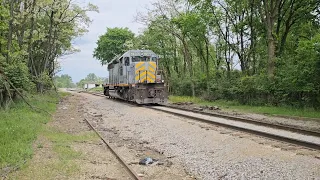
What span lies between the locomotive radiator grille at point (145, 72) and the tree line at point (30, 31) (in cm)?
667

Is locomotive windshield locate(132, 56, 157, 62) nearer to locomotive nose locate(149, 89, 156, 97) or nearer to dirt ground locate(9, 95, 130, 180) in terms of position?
locomotive nose locate(149, 89, 156, 97)

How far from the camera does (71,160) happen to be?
6793mm

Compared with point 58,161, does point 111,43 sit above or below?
above

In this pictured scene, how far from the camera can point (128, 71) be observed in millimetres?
21984

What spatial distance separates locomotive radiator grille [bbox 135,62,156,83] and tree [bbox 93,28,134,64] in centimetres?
4082

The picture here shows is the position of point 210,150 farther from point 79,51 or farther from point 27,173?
point 79,51

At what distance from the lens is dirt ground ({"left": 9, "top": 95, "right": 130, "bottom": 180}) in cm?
579

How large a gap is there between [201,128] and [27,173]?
19.3ft

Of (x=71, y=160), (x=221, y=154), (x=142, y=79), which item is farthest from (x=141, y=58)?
(x=221, y=154)

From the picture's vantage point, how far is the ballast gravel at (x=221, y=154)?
5473 millimetres

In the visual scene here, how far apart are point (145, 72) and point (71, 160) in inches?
577

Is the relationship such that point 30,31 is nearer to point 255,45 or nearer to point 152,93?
point 152,93

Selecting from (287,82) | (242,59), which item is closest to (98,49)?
(242,59)

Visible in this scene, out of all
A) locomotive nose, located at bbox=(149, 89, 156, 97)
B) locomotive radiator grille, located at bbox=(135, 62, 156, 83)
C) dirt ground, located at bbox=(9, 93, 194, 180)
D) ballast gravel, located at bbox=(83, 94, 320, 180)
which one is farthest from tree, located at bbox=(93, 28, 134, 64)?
dirt ground, located at bbox=(9, 93, 194, 180)
